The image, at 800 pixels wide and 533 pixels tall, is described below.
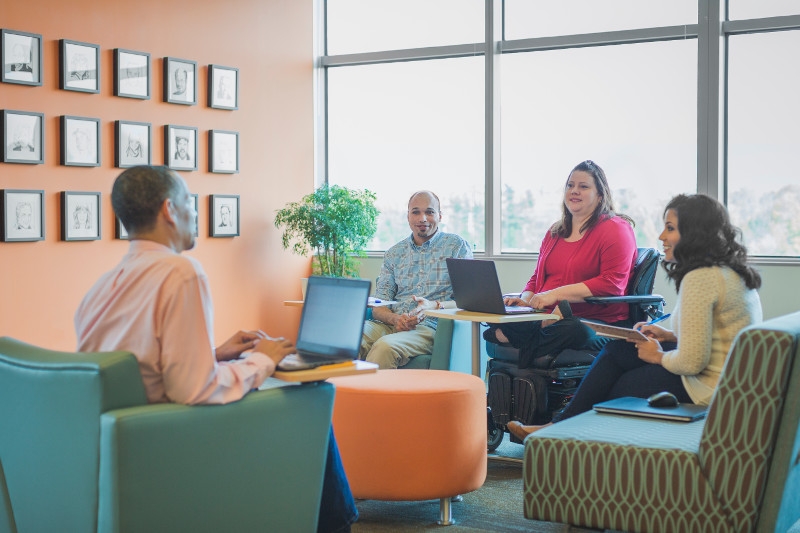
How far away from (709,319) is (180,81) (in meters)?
4.30

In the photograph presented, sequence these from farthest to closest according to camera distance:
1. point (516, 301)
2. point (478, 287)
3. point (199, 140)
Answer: point (199, 140), point (516, 301), point (478, 287)

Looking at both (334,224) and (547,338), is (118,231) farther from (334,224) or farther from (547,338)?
(547,338)

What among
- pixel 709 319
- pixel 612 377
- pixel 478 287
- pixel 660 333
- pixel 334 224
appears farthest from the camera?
pixel 334 224

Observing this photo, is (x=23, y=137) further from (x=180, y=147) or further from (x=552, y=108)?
(x=552, y=108)

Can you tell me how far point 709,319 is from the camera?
3039mm

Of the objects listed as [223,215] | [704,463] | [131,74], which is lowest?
[704,463]

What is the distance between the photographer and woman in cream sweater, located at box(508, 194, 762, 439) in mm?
3053

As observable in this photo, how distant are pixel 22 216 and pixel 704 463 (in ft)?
13.5

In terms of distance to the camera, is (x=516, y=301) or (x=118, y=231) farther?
(x=118, y=231)

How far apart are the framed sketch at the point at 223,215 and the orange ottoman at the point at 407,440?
331cm

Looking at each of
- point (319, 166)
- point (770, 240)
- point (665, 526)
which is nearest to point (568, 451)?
point (665, 526)

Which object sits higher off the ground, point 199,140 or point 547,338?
point 199,140

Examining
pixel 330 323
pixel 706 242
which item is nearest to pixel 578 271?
pixel 706 242

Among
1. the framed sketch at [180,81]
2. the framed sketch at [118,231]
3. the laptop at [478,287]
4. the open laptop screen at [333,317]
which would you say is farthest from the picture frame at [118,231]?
the open laptop screen at [333,317]
